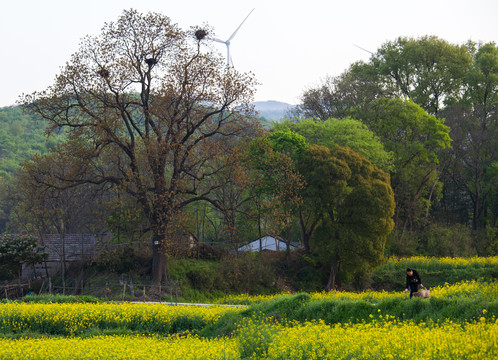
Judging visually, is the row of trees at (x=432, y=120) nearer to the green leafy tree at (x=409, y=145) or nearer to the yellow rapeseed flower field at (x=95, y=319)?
the green leafy tree at (x=409, y=145)

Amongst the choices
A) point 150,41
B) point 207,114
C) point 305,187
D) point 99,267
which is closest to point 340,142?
point 305,187

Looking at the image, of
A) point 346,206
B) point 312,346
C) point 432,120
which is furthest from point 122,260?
point 432,120

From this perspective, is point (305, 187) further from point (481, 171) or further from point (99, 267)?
point (481, 171)

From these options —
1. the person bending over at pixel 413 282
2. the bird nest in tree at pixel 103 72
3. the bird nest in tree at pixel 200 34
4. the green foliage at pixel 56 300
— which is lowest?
the green foliage at pixel 56 300

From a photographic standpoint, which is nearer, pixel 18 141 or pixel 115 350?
pixel 115 350

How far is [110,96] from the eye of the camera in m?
30.1

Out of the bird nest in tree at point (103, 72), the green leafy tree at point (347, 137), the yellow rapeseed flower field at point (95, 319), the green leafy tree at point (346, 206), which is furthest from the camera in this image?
the green leafy tree at point (347, 137)

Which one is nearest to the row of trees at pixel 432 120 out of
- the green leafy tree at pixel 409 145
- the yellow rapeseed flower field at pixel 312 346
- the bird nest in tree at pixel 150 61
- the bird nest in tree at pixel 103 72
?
the green leafy tree at pixel 409 145

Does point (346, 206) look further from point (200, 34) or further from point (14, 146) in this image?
point (14, 146)

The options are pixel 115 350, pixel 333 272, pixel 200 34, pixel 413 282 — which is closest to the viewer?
pixel 115 350

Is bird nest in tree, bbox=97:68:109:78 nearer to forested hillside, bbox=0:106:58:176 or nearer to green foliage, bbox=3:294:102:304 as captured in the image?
green foliage, bbox=3:294:102:304

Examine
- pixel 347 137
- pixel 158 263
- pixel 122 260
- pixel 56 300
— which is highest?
pixel 347 137

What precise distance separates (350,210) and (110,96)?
16.5m

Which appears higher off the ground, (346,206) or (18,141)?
(18,141)
